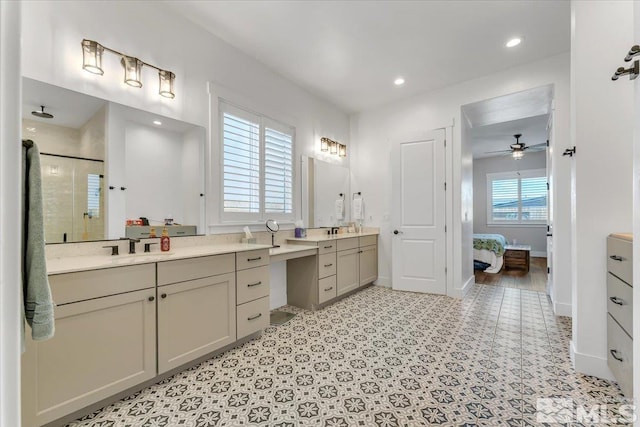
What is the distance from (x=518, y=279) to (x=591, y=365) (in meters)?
3.49

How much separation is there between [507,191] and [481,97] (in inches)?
223

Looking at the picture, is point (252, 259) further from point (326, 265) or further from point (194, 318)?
point (326, 265)

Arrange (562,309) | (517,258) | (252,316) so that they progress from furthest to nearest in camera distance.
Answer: (517,258), (562,309), (252,316)

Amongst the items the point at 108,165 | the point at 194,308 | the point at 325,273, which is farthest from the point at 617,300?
the point at 108,165

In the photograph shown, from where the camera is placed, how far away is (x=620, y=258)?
1.74 meters

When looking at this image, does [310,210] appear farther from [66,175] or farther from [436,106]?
[66,175]

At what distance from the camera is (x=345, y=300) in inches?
155

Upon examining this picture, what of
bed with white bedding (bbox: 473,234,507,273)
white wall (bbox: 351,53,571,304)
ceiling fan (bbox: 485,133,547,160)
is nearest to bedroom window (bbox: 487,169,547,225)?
ceiling fan (bbox: 485,133,547,160)

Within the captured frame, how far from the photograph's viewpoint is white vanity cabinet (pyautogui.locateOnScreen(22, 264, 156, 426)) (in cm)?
148

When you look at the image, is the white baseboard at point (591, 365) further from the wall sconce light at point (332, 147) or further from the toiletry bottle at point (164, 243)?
the wall sconce light at point (332, 147)

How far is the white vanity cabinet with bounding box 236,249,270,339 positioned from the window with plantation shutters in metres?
0.67

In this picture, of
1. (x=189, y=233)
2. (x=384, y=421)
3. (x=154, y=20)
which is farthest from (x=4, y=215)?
(x=154, y=20)

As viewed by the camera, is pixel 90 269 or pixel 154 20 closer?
pixel 90 269

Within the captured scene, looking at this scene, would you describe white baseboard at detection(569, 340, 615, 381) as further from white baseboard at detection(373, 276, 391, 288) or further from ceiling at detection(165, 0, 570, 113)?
ceiling at detection(165, 0, 570, 113)
